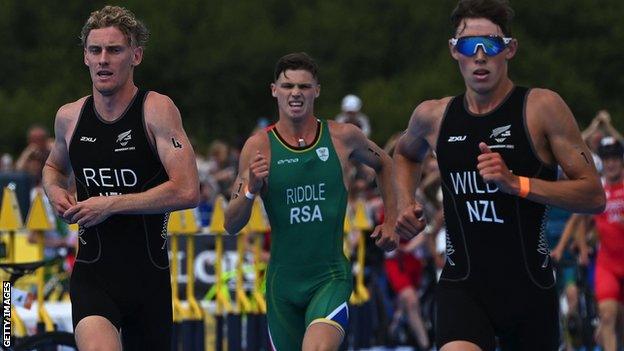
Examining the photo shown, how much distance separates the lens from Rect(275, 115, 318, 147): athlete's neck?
35.3 ft

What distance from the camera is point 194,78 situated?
4881cm

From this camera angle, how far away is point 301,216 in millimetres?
10539

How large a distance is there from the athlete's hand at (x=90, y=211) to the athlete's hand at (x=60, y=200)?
4.5 inches

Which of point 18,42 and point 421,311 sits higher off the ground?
point 18,42

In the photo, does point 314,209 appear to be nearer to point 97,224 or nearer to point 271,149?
point 271,149

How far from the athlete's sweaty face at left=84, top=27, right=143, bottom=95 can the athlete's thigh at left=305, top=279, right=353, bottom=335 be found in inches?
75.8

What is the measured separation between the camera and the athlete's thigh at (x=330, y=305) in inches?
406

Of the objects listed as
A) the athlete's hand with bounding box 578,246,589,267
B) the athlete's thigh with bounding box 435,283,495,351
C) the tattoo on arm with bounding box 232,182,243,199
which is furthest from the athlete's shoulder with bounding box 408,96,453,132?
the athlete's hand with bounding box 578,246,589,267

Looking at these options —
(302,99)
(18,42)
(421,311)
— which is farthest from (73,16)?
(302,99)

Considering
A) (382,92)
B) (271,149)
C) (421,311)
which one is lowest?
(421,311)

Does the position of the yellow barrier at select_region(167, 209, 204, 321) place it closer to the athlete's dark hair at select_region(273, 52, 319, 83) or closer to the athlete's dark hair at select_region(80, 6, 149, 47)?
the athlete's dark hair at select_region(273, 52, 319, 83)

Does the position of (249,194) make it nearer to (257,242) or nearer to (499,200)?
(499,200)

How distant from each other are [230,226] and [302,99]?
948mm

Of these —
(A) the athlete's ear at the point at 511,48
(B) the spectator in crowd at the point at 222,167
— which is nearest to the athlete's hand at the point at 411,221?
(A) the athlete's ear at the point at 511,48
